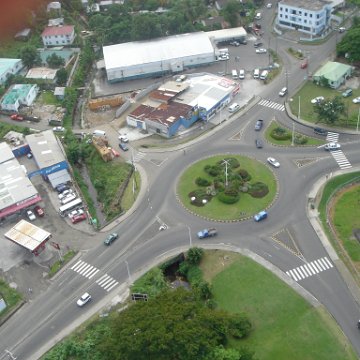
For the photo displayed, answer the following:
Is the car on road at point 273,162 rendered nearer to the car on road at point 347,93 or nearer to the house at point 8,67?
the car on road at point 347,93

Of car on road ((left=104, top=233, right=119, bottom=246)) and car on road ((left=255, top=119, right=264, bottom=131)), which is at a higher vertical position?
car on road ((left=104, top=233, right=119, bottom=246))

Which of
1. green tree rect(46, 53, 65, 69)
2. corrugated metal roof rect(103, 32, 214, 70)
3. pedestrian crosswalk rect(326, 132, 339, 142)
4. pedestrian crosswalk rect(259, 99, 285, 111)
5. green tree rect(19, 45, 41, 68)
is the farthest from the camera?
green tree rect(46, 53, 65, 69)

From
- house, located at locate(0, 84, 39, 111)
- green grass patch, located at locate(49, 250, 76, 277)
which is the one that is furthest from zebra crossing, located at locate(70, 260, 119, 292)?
house, located at locate(0, 84, 39, 111)

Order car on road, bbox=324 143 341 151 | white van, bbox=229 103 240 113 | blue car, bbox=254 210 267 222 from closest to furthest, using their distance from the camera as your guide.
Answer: blue car, bbox=254 210 267 222
car on road, bbox=324 143 341 151
white van, bbox=229 103 240 113

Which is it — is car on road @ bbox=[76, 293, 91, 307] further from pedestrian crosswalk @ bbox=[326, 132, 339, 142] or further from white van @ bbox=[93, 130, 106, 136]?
pedestrian crosswalk @ bbox=[326, 132, 339, 142]

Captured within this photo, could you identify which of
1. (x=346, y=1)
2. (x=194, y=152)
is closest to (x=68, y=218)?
(x=194, y=152)

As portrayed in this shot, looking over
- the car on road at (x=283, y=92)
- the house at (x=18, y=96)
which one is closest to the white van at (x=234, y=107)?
the car on road at (x=283, y=92)

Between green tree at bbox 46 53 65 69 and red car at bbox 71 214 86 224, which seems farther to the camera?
green tree at bbox 46 53 65 69
